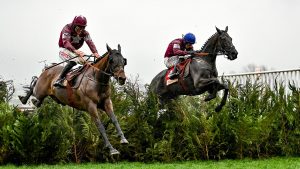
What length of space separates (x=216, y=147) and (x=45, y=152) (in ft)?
15.0

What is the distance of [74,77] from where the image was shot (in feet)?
41.9

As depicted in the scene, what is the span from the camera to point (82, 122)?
1516 centimetres

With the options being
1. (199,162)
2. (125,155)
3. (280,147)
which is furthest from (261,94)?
(125,155)

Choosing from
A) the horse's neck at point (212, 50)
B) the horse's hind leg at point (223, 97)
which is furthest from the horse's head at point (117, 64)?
the horse's neck at point (212, 50)

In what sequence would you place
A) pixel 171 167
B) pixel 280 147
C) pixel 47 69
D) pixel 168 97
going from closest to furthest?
pixel 171 167
pixel 47 69
pixel 280 147
pixel 168 97

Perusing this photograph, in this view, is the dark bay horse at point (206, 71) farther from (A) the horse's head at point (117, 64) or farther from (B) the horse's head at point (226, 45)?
(A) the horse's head at point (117, 64)

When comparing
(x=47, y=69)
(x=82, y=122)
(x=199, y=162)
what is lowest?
(x=199, y=162)

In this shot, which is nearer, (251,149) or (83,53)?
(83,53)

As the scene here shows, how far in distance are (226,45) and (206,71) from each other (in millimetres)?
975

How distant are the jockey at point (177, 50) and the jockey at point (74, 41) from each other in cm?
402

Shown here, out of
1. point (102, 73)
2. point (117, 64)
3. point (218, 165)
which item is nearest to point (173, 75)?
point (218, 165)

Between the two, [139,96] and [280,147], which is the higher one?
[139,96]

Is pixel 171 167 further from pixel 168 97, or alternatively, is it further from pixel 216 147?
pixel 168 97

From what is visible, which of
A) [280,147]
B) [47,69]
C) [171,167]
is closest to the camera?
[171,167]
